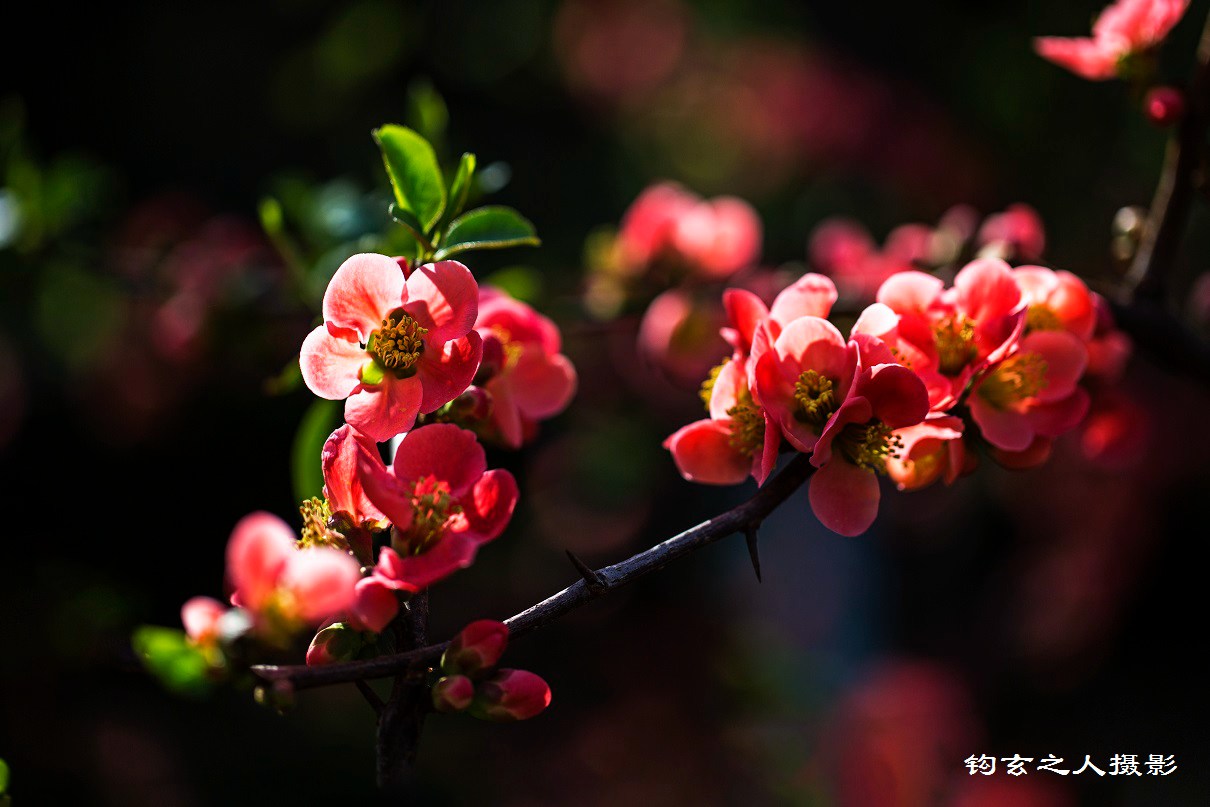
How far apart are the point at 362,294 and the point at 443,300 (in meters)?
0.05

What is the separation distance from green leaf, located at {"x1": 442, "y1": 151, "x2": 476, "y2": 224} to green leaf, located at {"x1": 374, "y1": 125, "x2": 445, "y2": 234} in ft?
0.08

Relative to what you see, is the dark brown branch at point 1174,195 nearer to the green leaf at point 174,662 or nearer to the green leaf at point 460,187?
the green leaf at point 460,187

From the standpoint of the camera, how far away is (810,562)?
222cm

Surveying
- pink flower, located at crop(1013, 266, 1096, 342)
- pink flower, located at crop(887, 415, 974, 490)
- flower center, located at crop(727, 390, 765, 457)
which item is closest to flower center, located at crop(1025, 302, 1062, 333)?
pink flower, located at crop(1013, 266, 1096, 342)

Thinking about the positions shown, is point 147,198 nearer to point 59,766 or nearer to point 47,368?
point 47,368

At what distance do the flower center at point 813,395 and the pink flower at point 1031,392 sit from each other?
0.12 m

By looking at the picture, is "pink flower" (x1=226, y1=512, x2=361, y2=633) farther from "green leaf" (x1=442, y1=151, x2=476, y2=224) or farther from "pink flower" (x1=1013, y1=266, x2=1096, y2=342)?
"pink flower" (x1=1013, y1=266, x2=1096, y2=342)

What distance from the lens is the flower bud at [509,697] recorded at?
1.75 ft

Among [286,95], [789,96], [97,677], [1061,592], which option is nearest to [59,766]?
[97,677]

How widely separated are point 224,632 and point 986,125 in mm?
2198

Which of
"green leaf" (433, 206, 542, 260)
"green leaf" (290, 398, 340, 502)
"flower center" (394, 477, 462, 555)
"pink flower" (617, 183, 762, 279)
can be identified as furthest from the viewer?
"pink flower" (617, 183, 762, 279)

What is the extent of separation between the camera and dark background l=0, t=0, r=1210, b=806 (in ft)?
5.62

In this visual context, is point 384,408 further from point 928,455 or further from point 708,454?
point 928,455

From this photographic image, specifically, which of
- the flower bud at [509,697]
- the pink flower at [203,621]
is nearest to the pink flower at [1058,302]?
the flower bud at [509,697]
